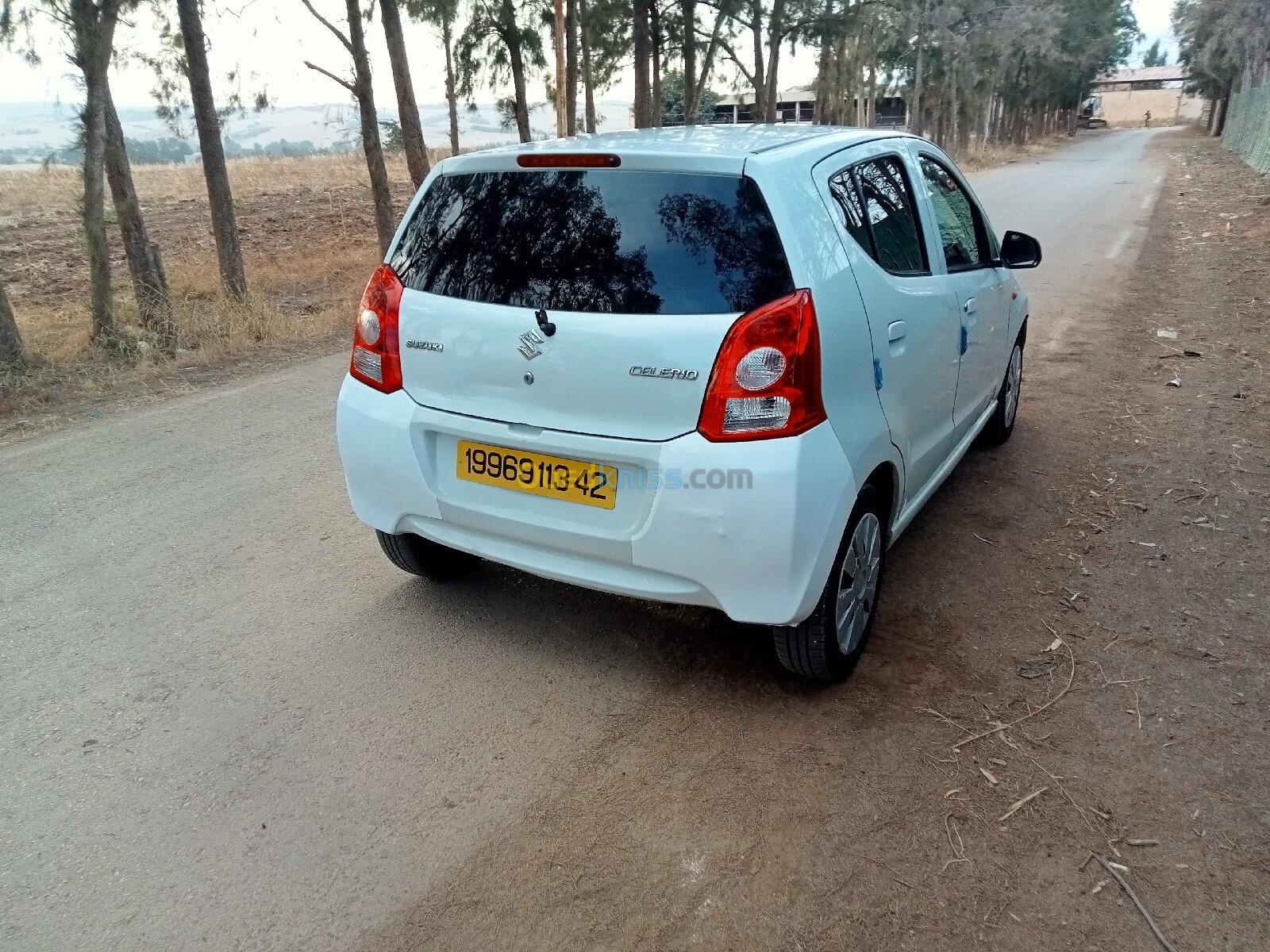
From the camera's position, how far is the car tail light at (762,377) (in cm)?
274

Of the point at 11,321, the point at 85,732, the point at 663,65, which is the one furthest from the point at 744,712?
the point at 663,65

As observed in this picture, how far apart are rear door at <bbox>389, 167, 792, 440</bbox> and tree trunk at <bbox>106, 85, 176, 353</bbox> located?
21.8 ft

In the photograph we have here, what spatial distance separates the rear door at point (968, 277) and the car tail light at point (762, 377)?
5.07ft

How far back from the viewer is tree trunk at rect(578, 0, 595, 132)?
2383 cm

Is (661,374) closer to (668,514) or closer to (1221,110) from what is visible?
(668,514)

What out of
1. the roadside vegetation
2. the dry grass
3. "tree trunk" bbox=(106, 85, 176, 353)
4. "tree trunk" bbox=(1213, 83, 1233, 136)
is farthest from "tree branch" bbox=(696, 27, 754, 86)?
"tree trunk" bbox=(1213, 83, 1233, 136)

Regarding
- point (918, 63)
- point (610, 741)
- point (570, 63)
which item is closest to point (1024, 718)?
point (610, 741)

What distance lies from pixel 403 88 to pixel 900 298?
11.9 meters

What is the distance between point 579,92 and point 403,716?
2914 cm

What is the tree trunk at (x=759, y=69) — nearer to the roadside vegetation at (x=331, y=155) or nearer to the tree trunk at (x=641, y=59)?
the roadside vegetation at (x=331, y=155)

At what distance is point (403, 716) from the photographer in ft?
10.2

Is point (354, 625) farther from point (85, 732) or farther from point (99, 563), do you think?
point (99, 563)

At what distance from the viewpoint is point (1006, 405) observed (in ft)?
18.5

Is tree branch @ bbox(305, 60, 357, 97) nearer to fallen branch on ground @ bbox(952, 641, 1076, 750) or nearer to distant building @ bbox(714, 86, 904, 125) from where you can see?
fallen branch on ground @ bbox(952, 641, 1076, 750)
